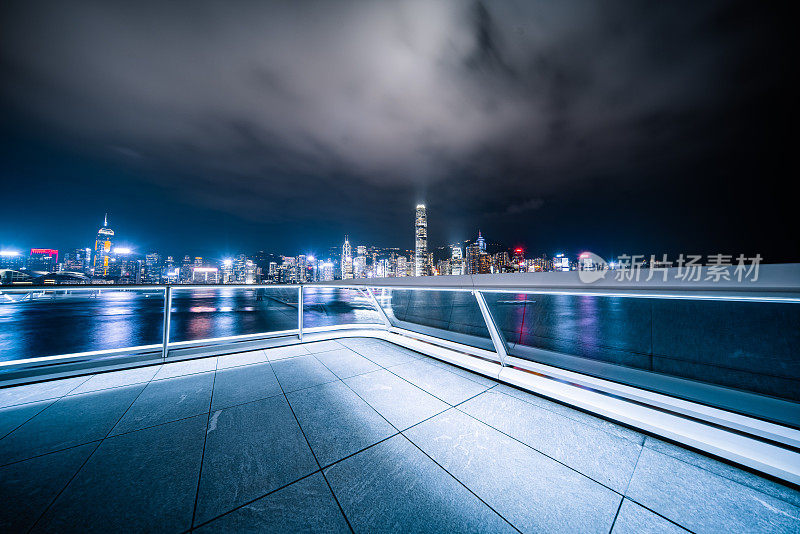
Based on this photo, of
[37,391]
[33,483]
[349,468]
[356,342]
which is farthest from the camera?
→ [356,342]

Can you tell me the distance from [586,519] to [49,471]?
322cm

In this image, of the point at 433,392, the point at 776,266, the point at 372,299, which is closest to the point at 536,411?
the point at 433,392

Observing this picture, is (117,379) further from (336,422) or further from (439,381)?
(439,381)

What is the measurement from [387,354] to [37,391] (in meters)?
3.88

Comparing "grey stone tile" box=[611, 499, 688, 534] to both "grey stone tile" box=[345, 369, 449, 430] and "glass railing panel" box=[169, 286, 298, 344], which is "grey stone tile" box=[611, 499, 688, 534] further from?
"glass railing panel" box=[169, 286, 298, 344]

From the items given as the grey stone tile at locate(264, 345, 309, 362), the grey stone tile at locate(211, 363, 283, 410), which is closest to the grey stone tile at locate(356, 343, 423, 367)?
the grey stone tile at locate(264, 345, 309, 362)

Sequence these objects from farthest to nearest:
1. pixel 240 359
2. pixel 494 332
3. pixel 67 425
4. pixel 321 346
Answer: pixel 321 346, pixel 240 359, pixel 494 332, pixel 67 425

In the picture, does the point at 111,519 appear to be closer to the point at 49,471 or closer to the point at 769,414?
the point at 49,471

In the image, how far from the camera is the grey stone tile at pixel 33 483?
4.31 feet

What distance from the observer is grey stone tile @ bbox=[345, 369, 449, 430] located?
7.53 ft

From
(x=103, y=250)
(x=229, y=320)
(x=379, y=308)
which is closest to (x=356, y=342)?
(x=379, y=308)

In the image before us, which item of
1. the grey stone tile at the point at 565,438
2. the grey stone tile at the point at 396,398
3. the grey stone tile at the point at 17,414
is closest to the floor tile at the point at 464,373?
the grey stone tile at the point at 565,438

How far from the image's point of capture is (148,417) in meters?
2.25

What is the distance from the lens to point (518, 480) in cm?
159
